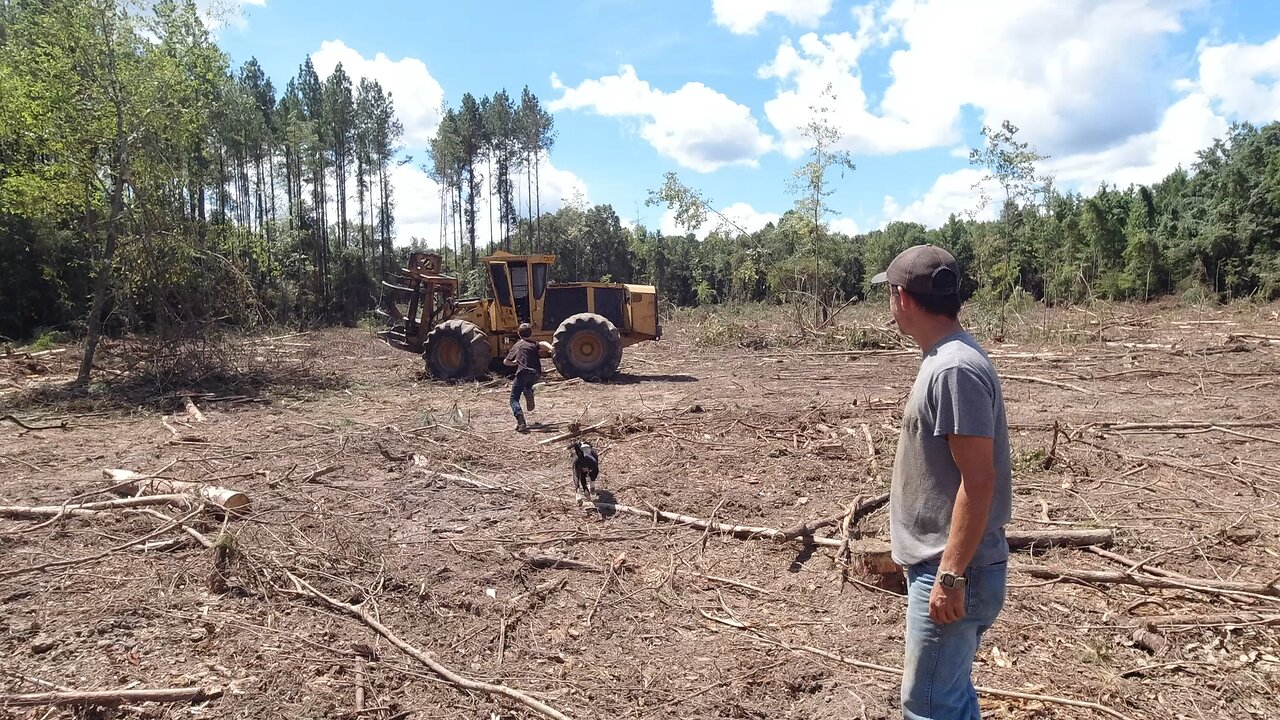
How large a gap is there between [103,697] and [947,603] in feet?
11.5

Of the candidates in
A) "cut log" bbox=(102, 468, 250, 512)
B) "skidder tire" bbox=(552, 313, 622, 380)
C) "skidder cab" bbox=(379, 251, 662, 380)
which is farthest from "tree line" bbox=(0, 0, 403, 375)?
"cut log" bbox=(102, 468, 250, 512)

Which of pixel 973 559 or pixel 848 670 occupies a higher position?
pixel 973 559

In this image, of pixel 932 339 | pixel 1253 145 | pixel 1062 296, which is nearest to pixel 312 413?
pixel 932 339

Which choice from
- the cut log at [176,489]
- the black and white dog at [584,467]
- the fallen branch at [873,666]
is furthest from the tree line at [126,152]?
the fallen branch at [873,666]

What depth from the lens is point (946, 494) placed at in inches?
87.9

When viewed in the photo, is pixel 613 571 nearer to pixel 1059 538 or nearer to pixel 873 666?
pixel 873 666

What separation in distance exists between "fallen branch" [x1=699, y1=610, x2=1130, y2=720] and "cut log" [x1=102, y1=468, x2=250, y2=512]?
12.0 ft

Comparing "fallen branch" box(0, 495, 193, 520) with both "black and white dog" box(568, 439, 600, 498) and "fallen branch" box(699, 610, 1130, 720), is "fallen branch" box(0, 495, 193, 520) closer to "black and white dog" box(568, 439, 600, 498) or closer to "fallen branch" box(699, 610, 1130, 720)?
"black and white dog" box(568, 439, 600, 498)

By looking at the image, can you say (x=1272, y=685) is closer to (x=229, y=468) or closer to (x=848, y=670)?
(x=848, y=670)

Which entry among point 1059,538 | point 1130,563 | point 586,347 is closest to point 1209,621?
point 1130,563

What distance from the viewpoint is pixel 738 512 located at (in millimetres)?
6188

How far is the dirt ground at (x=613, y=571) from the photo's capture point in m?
3.61

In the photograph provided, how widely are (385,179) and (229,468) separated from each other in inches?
1631

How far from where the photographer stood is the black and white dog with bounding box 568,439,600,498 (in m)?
6.50
